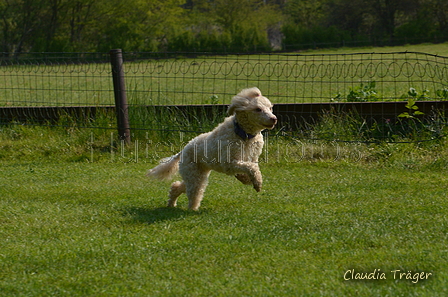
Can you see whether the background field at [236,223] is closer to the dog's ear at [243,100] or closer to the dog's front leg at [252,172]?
the dog's front leg at [252,172]

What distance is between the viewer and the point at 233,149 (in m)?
5.59

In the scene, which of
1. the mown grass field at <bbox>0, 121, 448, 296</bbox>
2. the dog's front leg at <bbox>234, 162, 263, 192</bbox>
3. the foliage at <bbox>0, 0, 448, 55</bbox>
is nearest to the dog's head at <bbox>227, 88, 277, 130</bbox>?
the dog's front leg at <bbox>234, 162, 263, 192</bbox>

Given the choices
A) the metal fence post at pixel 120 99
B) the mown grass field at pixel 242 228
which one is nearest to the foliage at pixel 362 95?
the mown grass field at pixel 242 228

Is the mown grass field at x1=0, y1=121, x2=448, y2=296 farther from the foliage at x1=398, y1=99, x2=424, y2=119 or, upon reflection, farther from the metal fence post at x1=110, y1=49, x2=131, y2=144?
the metal fence post at x1=110, y1=49, x2=131, y2=144

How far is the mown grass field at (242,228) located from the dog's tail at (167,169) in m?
0.31

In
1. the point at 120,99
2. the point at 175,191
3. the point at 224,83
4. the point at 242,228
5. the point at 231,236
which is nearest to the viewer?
the point at 231,236

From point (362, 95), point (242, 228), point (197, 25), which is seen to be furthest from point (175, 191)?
point (197, 25)

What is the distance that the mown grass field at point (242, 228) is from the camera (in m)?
4.00

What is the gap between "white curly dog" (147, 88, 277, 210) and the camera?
550 centimetres

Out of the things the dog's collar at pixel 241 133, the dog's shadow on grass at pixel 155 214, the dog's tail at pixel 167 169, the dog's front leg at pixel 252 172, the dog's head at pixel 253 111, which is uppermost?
the dog's head at pixel 253 111

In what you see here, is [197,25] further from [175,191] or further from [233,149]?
[233,149]

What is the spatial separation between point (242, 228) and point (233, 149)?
0.83m

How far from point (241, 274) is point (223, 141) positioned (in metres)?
1.88

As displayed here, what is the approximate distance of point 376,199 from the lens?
238 inches
